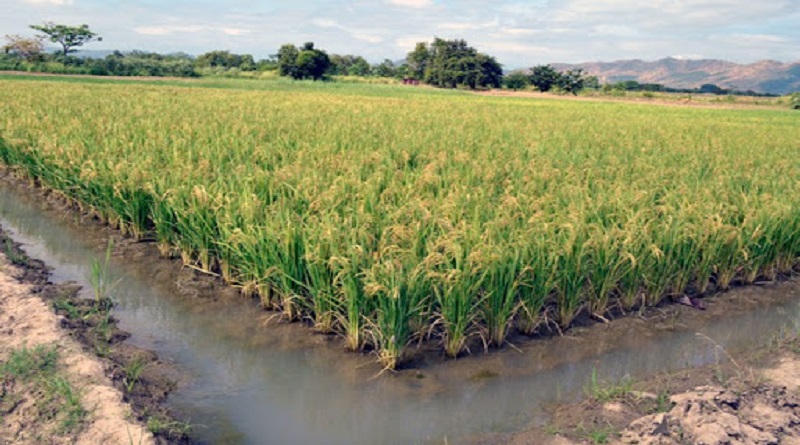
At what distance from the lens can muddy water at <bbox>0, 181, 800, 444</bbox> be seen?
10.5ft

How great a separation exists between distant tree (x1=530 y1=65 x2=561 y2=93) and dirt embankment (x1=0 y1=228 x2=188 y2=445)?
54.9 metres

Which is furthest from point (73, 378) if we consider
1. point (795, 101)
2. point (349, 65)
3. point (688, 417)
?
point (349, 65)

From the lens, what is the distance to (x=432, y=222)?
4488mm

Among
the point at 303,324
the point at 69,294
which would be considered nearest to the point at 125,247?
the point at 69,294

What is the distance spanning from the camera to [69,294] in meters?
4.61

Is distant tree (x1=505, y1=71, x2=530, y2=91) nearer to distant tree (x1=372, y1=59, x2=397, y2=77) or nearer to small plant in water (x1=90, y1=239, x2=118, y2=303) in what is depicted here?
distant tree (x1=372, y1=59, x2=397, y2=77)

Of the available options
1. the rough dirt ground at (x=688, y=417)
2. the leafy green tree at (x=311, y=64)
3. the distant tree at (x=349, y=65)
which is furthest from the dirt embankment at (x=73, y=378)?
the distant tree at (x=349, y=65)

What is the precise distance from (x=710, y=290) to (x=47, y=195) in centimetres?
859

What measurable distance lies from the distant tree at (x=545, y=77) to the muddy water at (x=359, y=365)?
5249 cm

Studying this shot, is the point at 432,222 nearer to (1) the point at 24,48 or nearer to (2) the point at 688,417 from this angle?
(2) the point at 688,417

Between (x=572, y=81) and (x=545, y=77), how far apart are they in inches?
108

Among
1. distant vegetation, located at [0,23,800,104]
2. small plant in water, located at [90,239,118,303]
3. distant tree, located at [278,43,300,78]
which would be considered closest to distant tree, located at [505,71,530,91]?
distant vegetation, located at [0,23,800,104]

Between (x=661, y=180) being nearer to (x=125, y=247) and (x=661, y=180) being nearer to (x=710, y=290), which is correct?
(x=710, y=290)

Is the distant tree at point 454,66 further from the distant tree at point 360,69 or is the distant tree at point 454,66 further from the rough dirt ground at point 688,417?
the rough dirt ground at point 688,417
